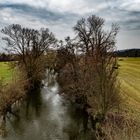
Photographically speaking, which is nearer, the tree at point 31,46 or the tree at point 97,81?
the tree at point 97,81

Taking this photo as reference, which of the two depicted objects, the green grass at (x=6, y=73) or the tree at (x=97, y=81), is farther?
the green grass at (x=6, y=73)

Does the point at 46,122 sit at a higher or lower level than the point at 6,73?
lower

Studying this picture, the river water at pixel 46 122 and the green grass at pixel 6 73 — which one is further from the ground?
the green grass at pixel 6 73

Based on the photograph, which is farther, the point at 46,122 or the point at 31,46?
the point at 31,46

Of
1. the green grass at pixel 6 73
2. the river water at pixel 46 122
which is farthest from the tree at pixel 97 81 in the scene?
the green grass at pixel 6 73

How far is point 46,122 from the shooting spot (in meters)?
35.1

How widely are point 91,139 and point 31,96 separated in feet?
83.1

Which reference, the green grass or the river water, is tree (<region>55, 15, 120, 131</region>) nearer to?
the river water

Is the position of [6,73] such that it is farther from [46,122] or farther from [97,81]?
[97,81]

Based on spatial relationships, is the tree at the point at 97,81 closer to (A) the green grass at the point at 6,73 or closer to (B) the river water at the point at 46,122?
(B) the river water at the point at 46,122

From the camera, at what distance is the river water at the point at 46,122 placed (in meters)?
30.0

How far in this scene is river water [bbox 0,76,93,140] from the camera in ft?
98.6

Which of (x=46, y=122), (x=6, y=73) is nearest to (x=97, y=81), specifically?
(x=46, y=122)

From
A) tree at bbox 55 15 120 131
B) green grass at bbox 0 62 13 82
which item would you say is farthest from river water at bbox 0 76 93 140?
green grass at bbox 0 62 13 82
